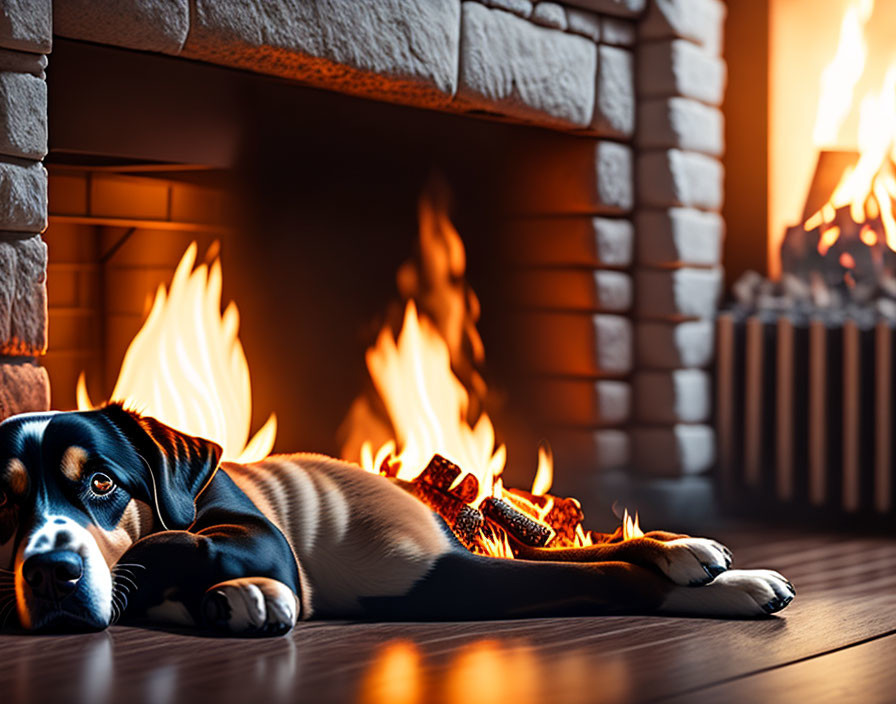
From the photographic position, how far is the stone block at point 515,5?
3400mm

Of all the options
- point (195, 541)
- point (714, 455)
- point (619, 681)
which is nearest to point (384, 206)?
point (714, 455)

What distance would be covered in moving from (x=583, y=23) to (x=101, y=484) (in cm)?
238

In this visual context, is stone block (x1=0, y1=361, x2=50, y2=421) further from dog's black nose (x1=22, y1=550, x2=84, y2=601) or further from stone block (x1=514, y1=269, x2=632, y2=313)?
stone block (x1=514, y1=269, x2=632, y2=313)

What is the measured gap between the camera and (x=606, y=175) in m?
3.97

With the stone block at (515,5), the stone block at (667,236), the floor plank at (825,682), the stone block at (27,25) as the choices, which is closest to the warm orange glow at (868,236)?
the stone block at (667,236)

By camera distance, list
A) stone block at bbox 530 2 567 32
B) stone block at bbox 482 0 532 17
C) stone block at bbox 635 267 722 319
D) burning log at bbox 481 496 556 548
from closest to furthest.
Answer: burning log at bbox 481 496 556 548
stone block at bbox 482 0 532 17
stone block at bbox 530 2 567 32
stone block at bbox 635 267 722 319

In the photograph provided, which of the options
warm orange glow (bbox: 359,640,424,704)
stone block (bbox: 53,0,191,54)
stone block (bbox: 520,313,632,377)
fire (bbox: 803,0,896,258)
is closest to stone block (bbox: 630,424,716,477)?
Answer: stone block (bbox: 520,313,632,377)

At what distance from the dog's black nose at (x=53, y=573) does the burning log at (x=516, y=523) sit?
0.90 meters

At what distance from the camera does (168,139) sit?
2986mm

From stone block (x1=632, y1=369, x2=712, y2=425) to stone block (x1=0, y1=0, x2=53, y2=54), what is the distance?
2389mm

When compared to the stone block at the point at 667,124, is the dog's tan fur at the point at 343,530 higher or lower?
lower

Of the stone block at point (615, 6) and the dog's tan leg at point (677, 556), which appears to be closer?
the dog's tan leg at point (677, 556)

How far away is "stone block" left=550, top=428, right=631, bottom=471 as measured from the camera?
13.3 ft

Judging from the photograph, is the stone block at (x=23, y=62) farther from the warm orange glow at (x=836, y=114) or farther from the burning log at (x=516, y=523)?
the warm orange glow at (x=836, y=114)
